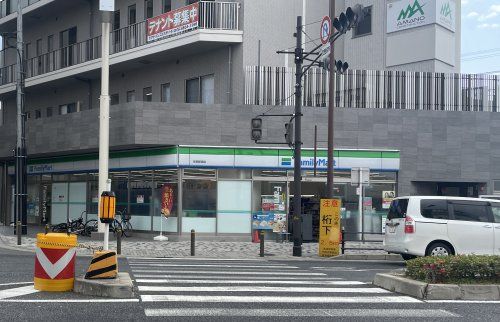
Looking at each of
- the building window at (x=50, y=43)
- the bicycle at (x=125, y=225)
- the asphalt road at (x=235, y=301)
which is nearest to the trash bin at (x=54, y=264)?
the asphalt road at (x=235, y=301)

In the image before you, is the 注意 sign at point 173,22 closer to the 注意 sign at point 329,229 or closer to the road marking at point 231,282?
the 注意 sign at point 329,229

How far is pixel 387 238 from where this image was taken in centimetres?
1878

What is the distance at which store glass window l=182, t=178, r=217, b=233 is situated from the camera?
26.0 m

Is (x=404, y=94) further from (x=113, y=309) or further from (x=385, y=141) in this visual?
(x=113, y=309)

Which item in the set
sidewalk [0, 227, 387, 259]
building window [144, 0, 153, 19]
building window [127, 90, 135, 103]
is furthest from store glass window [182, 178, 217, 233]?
building window [144, 0, 153, 19]

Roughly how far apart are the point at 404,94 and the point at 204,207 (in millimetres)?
9670

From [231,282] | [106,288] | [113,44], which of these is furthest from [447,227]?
[113,44]

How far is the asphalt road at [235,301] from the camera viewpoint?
9.11 m

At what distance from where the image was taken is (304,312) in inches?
374

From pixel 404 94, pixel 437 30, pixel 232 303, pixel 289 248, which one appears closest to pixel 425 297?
pixel 232 303

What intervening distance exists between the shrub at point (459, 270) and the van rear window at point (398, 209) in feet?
22.2

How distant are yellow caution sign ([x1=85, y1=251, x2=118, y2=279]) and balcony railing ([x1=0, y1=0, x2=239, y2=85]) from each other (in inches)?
664

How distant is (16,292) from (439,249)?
11227 mm

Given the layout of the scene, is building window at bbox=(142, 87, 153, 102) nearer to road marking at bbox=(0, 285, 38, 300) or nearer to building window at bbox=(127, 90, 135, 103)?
A: building window at bbox=(127, 90, 135, 103)
